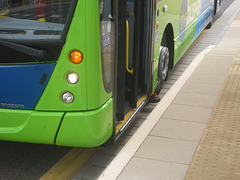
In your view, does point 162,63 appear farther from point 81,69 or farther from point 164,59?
point 81,69

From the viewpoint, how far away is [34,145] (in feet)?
14.9

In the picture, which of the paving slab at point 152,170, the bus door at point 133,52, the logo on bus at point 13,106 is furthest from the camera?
the bus door at point 133,52

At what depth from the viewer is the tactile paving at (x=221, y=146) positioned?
377 cm

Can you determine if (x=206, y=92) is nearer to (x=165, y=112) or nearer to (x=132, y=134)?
(x=165, y=112)

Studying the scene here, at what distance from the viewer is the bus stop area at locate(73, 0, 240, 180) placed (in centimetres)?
383

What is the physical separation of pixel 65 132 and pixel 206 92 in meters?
3.52

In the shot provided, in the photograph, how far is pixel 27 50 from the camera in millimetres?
3248

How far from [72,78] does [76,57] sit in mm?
185

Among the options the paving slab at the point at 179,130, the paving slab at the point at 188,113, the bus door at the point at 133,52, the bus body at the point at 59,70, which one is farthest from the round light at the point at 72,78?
the paving slab at the point at 188,113

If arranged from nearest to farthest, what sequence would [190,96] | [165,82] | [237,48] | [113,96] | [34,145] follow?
[113,96], [34,145], [190,96], [165,82], [237,48]

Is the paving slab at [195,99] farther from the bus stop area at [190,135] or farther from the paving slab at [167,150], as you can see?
the paving slab at [167,150]

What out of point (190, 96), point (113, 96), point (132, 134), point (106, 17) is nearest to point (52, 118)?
point (113, 96)

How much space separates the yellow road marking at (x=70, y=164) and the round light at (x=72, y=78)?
1.05m

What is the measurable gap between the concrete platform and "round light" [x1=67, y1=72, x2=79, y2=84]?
0.99 m
